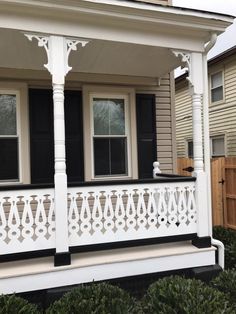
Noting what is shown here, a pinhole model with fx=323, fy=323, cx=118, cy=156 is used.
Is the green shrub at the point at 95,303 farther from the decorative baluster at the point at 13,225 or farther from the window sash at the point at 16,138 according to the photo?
the window sash at the point at 16,138

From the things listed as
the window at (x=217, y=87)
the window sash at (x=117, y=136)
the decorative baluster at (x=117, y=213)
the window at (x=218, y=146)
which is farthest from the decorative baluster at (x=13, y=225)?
the window at (x=217, y=87)

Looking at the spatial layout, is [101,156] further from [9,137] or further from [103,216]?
[103,216]

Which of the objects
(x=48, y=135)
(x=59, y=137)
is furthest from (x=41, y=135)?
(x=59, y=137)

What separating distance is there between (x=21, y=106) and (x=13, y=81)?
0.41m

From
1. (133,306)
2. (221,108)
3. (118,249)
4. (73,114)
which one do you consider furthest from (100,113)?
(221,108)

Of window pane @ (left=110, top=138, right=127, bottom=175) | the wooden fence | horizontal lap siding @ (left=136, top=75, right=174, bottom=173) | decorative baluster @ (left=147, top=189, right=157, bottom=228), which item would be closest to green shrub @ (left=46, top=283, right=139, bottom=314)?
decorative baluster @ (left=147, top=189, right=157, bottom=228)

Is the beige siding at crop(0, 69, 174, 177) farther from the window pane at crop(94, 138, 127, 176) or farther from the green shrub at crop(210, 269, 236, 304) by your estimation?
the green shrub at crop(210, 269, 236, 304)

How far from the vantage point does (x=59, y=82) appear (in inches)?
150

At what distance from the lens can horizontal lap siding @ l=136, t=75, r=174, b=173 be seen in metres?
6.09

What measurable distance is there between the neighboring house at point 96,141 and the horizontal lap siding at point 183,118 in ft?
24.2

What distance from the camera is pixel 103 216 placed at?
4.11m

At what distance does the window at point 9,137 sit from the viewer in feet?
16.8

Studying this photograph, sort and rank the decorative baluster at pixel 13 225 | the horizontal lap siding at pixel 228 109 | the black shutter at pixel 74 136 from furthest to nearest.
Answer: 1. the horizontal lap siding at pixel 228 109
2. the black shutter at pixel 74 136
3. the decorative baluster at pixel 13 225

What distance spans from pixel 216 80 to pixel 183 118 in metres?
2.35
